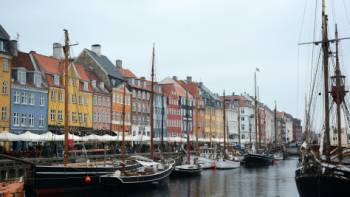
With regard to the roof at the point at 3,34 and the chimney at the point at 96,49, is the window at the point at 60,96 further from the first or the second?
the chimney at the point at 96,49

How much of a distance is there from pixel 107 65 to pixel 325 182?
194 feet

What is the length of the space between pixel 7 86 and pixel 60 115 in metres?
11.0

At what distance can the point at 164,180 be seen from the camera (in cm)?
4678

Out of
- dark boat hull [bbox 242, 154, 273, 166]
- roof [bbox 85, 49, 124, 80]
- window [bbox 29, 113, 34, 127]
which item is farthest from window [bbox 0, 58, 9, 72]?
dark boat hull [bbox 242, 154, 273, 166]

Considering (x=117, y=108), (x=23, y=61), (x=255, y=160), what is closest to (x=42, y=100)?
(x=23, y=61)

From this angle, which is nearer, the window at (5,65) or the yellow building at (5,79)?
the yellow building at (5,79)

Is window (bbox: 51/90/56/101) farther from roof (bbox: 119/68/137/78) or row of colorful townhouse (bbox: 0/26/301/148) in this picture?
roof (bbox: 119/68/137/78)

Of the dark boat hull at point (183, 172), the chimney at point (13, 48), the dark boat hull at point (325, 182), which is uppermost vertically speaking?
the chimney at point (13, 48)

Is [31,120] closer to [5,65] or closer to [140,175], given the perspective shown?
[5,65]

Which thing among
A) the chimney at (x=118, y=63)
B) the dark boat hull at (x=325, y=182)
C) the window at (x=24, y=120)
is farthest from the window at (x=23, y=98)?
the dark boat hull at (x=325, y=182)

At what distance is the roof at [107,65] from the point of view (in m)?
81.6

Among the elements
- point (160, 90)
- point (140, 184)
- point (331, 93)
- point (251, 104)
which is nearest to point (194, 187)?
point (140, 184)

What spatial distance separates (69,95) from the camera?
69.2 meters

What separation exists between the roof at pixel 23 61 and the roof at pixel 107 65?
17943 millimetres
